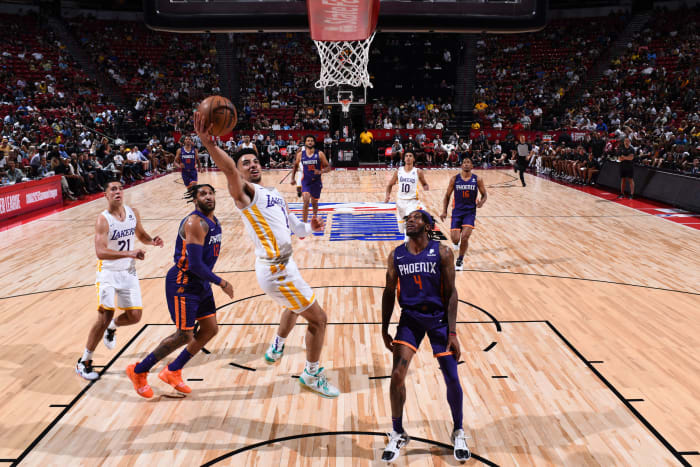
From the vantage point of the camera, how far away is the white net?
1770 cm

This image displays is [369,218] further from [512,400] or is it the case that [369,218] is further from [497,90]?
[497,90]

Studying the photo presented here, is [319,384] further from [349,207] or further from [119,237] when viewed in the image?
[349,207]

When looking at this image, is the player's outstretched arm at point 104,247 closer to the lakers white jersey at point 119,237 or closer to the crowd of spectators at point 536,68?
the lakers white jersey at point 119,237

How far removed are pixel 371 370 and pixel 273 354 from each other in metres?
0.94

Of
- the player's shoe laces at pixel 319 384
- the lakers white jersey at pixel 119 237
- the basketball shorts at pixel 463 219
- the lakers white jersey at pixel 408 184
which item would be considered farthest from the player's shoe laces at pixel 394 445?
the lakers white jersey at pixel 408 184

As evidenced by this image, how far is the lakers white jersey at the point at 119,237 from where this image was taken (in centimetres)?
509

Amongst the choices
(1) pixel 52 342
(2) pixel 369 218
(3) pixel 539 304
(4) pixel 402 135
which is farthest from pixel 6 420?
(4) pixel 402 135

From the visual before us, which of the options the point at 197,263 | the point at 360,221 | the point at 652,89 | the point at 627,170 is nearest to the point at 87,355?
the point at 197,263

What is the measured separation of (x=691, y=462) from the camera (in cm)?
362

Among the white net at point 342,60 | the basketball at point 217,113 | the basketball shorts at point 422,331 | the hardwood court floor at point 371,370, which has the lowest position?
the hardwood court floor at point 371,370

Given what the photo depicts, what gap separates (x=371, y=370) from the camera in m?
5.07

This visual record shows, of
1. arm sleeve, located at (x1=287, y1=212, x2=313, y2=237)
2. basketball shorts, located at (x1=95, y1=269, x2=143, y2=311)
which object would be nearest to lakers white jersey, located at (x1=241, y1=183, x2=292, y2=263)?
arm sleeve, located at (x1=287, y1=212, x2=313, y2=237)

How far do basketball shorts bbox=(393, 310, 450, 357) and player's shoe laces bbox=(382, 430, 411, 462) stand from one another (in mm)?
580

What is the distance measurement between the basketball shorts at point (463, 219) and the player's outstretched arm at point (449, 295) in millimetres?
4708
